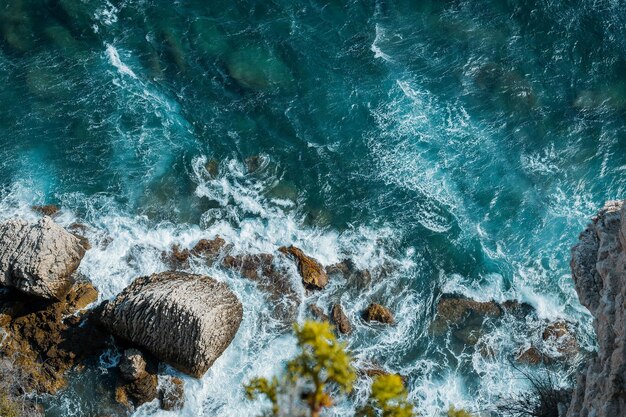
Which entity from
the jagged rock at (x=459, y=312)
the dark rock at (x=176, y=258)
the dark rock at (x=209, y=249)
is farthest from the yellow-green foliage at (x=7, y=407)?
the jagged rock at (x=459, y=312)

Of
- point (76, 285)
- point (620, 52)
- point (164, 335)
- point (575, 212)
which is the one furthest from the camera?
point (620, 52)

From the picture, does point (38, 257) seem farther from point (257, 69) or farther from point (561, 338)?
point (561, 338)

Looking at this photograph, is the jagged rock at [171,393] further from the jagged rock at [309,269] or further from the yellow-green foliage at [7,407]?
the jagged rock at [309,269]

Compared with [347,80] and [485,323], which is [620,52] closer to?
[347,80]

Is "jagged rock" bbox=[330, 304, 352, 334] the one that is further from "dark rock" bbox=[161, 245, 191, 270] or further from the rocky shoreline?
"dark rock" bbox=[161, 245, 191, 270]

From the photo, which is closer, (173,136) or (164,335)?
(164,335)

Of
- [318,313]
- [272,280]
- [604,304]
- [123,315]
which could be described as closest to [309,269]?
[272,280]

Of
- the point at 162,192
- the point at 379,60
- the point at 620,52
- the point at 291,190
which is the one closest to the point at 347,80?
the point at 379,60
